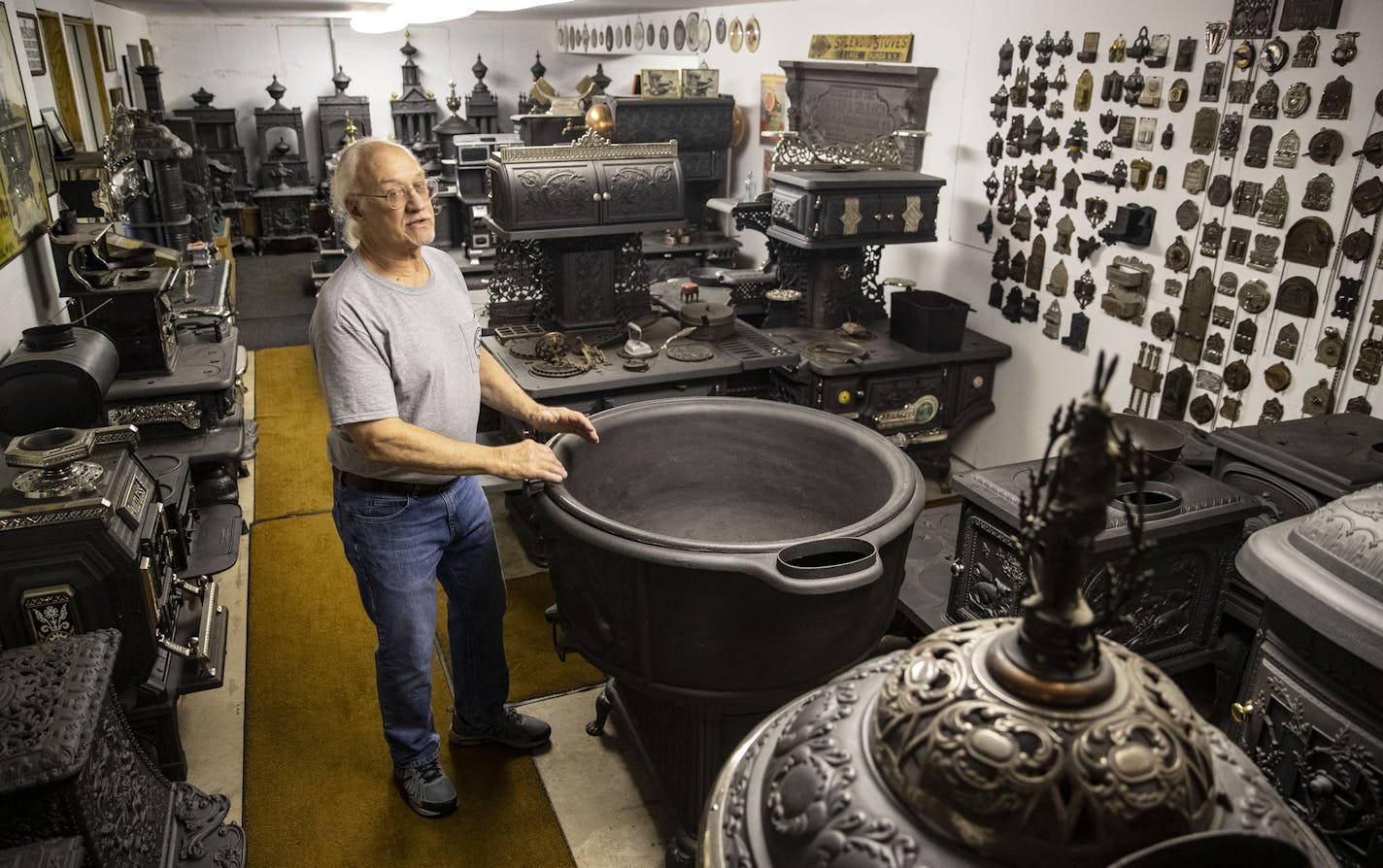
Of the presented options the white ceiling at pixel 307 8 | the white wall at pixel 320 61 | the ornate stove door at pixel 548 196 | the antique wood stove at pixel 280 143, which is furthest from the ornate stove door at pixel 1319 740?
the white wall at pixel 320 61

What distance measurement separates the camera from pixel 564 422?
2.70 metres

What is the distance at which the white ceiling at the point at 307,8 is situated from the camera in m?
8.23

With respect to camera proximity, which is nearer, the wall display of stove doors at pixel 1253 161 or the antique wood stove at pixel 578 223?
the wall display of stove doors at pixel 1253 161

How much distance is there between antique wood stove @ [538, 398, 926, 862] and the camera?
2211mm

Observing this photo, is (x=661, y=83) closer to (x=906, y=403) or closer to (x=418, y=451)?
(x=906, y=403)

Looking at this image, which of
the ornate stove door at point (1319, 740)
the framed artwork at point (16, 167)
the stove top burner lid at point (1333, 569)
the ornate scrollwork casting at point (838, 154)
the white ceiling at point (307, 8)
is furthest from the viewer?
the white ceiling at point (307, 8)

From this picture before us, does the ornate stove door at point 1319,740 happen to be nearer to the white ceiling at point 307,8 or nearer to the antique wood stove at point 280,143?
the white ceiling at point 307,8

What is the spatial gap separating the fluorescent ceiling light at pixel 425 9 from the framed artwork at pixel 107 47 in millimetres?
3896

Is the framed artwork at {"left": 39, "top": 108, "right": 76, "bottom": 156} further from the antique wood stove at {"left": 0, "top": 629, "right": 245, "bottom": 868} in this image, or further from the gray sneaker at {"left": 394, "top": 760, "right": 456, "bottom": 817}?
the gray sneaker at {"left": 394, "top": 760, "right": 456, "bottom": 817}

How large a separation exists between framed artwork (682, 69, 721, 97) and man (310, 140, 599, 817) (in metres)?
5.22

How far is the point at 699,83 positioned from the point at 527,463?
5852mm

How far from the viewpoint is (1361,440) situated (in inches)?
111

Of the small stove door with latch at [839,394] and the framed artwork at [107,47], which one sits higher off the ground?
the framed artwork at [107,47]

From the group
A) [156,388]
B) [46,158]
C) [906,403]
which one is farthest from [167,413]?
[906,403]
